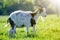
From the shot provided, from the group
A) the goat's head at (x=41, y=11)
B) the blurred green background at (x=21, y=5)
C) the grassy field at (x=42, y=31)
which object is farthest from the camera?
the blurred green background at (x=21, y=5)

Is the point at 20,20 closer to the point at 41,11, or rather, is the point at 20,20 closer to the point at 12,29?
the point at 12,29

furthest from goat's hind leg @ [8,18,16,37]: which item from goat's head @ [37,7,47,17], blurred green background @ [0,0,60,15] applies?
blurred green background @ [0,0,60,15]

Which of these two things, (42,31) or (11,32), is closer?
(11,32)

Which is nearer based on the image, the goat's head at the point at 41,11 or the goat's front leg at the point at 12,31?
the goat's front leg at the point at 12,31

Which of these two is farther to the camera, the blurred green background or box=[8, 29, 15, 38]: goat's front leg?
the blurred green background

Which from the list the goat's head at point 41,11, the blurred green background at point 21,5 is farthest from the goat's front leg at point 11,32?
the blurred green background at point 21,5

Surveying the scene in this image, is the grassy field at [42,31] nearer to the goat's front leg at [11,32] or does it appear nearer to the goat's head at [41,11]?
the goat's front leg at [11,32]

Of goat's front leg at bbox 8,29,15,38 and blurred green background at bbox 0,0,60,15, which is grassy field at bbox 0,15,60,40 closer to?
goat's front leg at bbox 8,29,15,38

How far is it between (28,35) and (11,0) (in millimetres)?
1018

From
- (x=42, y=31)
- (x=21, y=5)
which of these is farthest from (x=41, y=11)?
(x=21, y=5)

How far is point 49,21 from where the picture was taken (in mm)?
3729

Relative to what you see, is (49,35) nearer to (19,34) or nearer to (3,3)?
(19,34)

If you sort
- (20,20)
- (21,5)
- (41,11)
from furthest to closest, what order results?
(21,5), (41,11), (20,20)

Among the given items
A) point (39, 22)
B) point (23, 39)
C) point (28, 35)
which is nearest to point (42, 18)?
point (39, 22)
